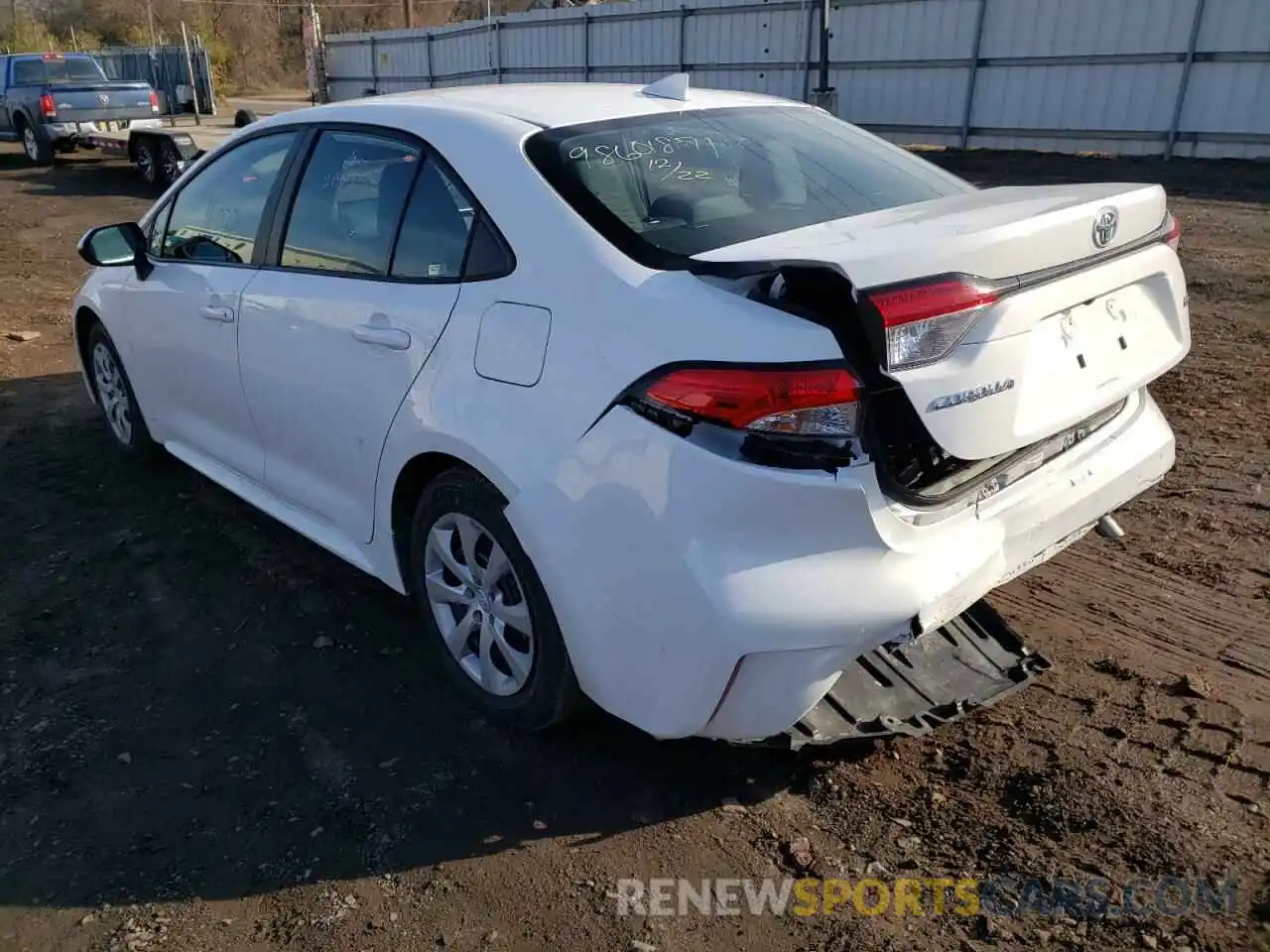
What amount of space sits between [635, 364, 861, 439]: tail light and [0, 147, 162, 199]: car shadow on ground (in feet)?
50.8

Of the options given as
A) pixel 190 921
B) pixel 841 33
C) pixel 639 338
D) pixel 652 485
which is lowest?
pixel 190 921

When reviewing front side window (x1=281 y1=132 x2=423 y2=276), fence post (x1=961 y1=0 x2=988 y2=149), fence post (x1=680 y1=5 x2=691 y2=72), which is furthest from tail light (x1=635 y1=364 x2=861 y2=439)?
fence post (x1=680 y1=5 x2=691 y2=72)

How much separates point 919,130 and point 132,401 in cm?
1647

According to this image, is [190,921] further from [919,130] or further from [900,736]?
[919,130]

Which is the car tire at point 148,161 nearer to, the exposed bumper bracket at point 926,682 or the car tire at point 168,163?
the car tire at point 168,163

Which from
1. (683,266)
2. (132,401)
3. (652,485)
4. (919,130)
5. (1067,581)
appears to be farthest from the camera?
(919,130)

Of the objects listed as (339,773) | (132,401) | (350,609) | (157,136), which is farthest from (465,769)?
(157,136)

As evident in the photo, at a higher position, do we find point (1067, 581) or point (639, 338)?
point (639, 338)

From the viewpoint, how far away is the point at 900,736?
115 inches

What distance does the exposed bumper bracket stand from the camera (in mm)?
2666

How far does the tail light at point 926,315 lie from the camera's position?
85.0 inches

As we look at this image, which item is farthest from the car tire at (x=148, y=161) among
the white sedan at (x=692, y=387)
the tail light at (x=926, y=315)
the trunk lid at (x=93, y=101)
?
the tail light at (x=926, y=315)

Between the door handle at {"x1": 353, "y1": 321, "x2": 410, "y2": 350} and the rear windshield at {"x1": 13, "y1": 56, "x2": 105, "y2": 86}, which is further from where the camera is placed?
the rear windshield at {"x1": 13, "y1": 56, "x2": 105, "y2": 86}

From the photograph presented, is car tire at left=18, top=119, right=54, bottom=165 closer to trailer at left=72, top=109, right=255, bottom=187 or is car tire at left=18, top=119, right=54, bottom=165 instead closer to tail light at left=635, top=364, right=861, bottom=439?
trailer at left=72, top=109, right=255, bottom=187
